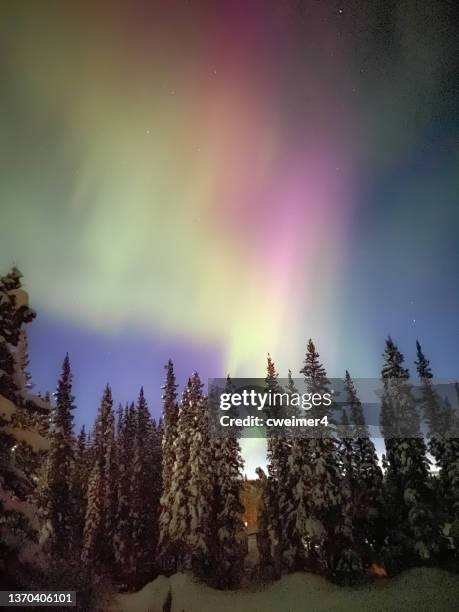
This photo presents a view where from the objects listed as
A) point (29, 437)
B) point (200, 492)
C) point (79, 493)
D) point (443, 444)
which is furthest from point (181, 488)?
point (29, 437)

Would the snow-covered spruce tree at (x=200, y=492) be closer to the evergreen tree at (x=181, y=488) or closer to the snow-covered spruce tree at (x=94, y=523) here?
the evergreen tree at (x=181, y=488)

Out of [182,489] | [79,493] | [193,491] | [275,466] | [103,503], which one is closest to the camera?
[193,491]

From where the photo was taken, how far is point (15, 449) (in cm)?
1673

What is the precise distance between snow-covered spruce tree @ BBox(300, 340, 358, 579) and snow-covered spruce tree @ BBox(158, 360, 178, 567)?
1246cm

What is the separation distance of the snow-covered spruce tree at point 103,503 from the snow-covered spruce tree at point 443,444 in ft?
104

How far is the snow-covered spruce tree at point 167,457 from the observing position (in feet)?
143

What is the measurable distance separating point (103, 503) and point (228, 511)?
17058 millimetres

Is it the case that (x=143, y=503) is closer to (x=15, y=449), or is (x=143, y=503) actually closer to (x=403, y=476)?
(x=403, y=476)

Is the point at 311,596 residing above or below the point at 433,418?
below

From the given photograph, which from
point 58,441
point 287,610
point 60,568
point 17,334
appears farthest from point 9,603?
point 58,441

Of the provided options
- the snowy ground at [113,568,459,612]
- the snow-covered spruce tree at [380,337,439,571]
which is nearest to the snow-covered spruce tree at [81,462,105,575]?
the snowy ground at [113,568,459,612]

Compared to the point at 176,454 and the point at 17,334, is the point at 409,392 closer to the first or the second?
the point at 176,454

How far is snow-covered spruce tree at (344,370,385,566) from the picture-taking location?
129 feet

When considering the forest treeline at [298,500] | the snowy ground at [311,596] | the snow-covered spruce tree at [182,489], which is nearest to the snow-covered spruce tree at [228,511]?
the forest treeline at [298,500]
